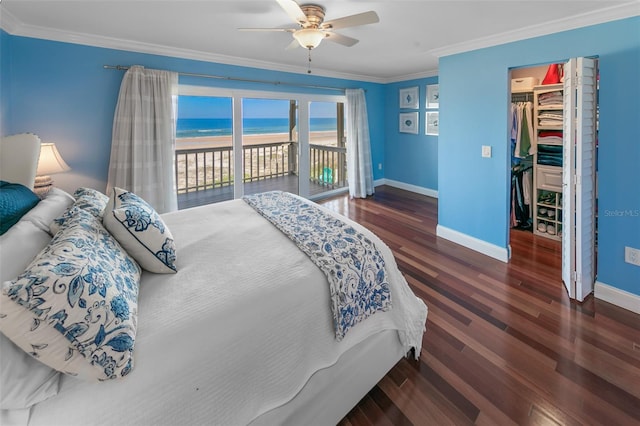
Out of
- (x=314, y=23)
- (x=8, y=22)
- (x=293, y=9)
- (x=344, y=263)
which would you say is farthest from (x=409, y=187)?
(x=8, y=22)

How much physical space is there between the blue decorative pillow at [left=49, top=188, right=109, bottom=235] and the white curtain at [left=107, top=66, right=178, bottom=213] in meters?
1.96

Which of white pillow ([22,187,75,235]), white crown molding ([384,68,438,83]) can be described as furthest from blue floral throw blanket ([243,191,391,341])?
white crown molding ([384,68,438,83])

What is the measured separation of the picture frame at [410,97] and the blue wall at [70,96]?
13.5 feet

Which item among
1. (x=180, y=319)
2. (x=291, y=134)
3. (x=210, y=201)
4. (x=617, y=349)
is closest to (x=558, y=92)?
(x=617, y=349)

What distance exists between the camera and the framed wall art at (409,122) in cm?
619

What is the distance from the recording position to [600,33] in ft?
8.24

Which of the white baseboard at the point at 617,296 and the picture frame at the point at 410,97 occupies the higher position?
the picture frame at the point at 410,97

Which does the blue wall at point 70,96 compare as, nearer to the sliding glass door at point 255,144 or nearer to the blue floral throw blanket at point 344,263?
the sliding glass door at point 255,144

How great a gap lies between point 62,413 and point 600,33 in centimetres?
394

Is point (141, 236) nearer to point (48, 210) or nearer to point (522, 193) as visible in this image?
point (48, 210)

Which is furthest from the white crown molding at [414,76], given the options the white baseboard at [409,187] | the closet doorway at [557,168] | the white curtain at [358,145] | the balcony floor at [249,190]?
the balcony floor at [249,190]

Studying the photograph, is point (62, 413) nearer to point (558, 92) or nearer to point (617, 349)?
point (617, 349)

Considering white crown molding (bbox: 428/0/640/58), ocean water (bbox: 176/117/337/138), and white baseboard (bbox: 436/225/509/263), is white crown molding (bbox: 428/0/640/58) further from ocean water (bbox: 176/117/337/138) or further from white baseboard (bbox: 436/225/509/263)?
ocean water (bbox: 176/117/337/138)

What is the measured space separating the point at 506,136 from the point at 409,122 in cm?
325
